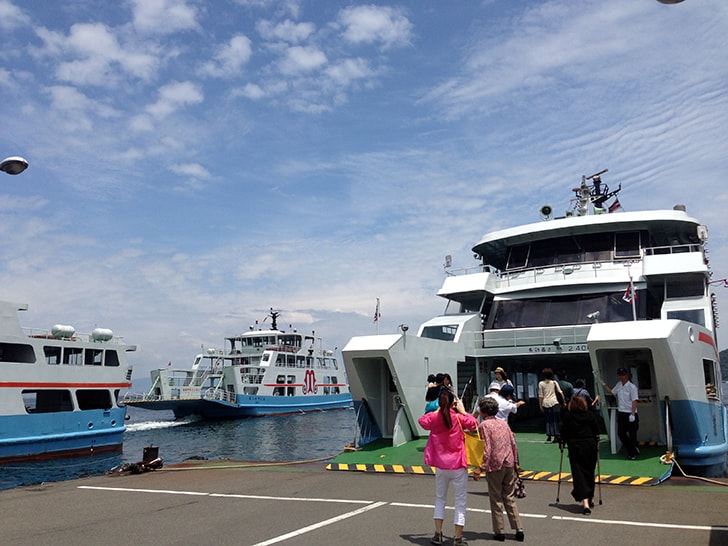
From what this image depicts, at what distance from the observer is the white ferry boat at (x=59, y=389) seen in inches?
855

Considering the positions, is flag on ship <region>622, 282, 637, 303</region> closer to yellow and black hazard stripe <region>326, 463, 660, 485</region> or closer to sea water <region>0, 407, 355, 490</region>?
yellow and black hazard stripe <region>326, 463, 660, 485</region>

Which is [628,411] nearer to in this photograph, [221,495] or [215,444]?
[221,495]

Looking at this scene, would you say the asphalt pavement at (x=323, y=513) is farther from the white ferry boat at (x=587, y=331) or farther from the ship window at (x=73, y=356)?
the ship window at (x=73, y=356)

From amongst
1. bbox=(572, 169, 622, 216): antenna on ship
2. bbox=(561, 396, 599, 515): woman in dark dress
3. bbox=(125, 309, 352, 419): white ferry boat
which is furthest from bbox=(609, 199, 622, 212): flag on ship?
bbox=(125, 309, 352, 419): white ferry boat

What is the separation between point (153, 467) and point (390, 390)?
5152 mm

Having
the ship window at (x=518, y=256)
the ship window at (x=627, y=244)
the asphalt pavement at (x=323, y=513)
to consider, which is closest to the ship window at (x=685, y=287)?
the ship window at (x=627, y=244)

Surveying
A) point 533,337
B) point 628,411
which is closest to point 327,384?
point 533,337

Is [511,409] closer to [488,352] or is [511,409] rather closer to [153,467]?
[488,352]

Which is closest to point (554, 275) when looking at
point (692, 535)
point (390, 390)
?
point (390, 390)

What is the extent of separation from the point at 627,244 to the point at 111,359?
22.0 metres

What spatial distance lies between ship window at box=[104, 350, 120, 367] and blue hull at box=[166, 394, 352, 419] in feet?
52.4

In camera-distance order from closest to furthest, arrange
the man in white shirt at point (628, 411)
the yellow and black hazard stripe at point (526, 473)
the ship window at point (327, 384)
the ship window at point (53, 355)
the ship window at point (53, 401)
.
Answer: the yellow and black hazard stripe at point (526, 473) < the man in white shirt at point (628, 411) < the ship window at point (53, 355) < the ship window at point (53, 401) < the ship window at point (327, 384)

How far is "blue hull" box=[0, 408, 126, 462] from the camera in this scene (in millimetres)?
21562

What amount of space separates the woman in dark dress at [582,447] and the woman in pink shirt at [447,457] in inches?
75.2
